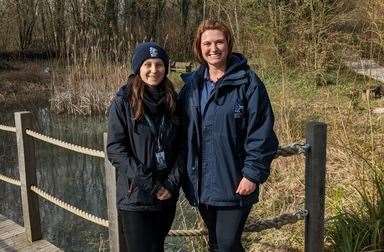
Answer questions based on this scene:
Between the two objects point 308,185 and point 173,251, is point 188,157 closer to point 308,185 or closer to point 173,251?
point 308,185

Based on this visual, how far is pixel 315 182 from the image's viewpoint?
290 cm

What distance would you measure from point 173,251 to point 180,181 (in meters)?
2.48

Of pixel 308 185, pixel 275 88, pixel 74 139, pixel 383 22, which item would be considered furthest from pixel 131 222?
pixel 74 139

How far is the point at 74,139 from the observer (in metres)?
10.3

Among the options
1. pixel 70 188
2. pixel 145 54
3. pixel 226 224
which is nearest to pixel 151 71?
pixel 145 54

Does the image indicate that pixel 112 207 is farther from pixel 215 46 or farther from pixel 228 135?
pixel 215 46

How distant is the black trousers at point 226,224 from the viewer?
96.5 inches

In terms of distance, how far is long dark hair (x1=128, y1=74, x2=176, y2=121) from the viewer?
2374 millimetres

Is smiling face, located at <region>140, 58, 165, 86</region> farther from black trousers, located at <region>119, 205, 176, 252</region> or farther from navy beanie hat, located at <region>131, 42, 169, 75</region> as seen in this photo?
black trousers, located at <region>119, 205, 176, 252</region>

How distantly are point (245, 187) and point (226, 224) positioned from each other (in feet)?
0.74

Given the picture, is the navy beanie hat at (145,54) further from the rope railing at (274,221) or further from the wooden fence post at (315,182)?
the rope railing at (274,221)

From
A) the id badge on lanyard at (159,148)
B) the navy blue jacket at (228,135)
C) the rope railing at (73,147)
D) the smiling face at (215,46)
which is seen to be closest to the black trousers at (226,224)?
the navy blue jacket at (228,135)

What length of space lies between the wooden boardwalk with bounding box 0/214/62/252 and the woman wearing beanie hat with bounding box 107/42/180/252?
1812 millimetres

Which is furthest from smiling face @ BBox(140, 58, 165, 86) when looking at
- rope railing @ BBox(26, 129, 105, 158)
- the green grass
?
the green grass
